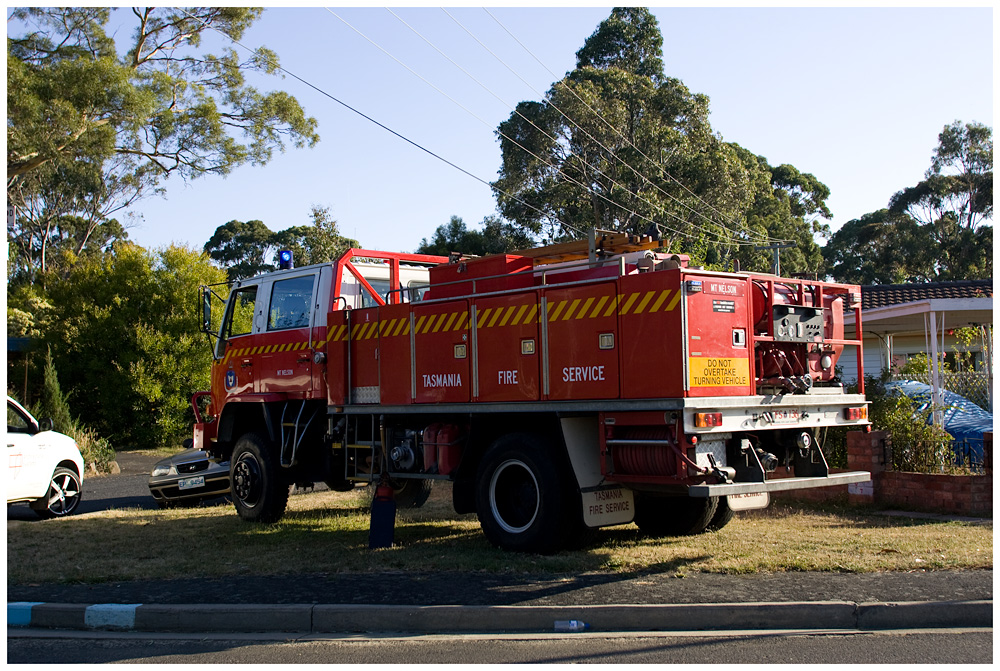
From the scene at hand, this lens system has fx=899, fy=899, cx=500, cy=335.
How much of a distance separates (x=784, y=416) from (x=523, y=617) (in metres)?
3.08

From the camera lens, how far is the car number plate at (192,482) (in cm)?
1309

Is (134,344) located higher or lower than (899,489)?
higher

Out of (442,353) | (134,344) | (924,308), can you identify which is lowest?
(442,353)

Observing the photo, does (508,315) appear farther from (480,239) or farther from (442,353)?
(480,239)

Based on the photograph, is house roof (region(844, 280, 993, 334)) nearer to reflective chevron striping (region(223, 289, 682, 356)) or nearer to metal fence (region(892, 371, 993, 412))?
metal fence (region(892, 371, 993, 412))

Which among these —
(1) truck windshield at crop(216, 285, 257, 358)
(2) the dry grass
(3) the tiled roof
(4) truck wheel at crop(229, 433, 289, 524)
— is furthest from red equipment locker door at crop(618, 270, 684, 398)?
(3) the tiled roof

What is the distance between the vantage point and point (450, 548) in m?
8.95

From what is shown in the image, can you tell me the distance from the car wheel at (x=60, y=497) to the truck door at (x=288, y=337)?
3779mm

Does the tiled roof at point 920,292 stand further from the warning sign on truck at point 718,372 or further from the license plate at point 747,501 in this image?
the warning sign on truck at point 718,372

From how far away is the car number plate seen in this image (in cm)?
A: 1309

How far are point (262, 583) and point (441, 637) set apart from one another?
7.08 feet

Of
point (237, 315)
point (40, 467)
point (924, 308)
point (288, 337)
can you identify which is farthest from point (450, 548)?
point (924, 308)

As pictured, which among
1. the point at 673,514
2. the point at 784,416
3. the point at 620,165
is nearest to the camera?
the point at 784,416

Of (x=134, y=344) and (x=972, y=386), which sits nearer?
(x=972, y=386)
